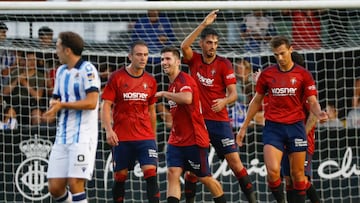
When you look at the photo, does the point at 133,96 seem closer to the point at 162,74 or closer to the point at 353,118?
the point at 162,74

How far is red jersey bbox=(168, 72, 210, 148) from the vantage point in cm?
1102

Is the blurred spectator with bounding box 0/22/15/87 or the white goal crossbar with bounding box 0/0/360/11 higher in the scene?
the white goal crossbar with bounding box 0/0/360/11

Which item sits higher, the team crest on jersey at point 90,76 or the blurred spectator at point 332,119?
the team crest on jersey at point 90,76

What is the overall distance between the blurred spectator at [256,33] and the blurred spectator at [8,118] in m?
3.63

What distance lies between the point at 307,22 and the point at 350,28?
654 mm

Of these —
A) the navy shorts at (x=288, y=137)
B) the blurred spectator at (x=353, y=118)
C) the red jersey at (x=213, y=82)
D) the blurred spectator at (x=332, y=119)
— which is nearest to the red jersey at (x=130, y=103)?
the red jersey at (x=213, y=82)

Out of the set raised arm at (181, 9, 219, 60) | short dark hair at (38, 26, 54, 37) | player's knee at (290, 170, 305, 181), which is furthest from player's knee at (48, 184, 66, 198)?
short dark hair at (38, 26, 54, 37)

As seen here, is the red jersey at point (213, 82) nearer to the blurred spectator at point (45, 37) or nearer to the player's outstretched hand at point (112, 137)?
the player's outstretched hand at point (112, 137)

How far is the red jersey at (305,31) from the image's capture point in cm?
1424

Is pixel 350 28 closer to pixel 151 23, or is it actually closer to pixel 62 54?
pixel 151 23

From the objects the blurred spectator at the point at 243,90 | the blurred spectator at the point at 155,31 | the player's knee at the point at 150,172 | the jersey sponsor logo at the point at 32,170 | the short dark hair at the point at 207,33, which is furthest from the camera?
the blurred spectator at the point at 155,31

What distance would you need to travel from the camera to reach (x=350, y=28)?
14258 mm

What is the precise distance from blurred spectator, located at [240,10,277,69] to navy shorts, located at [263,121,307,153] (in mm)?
3120

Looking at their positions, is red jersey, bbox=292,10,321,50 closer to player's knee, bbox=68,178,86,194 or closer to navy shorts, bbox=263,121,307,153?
navy shorts, bbox=263,121,307,153
